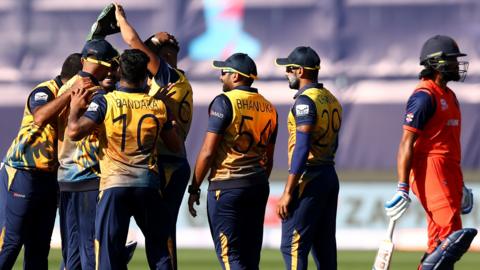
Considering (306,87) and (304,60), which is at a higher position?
(304,60)

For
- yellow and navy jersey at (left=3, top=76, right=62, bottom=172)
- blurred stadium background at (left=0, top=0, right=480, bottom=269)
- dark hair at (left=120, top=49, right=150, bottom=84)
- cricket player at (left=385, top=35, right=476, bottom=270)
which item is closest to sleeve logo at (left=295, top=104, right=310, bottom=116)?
cricket player at (left=385, top=35, right=476, bottom=270)

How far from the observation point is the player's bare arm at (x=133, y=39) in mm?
8961

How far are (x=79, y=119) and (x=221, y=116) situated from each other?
1.32 m

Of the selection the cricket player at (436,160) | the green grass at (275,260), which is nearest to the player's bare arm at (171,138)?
the cricket player at (436,160)

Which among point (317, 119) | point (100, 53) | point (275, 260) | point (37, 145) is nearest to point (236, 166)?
point (317, 119)

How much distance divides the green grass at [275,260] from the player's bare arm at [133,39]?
4559 mm

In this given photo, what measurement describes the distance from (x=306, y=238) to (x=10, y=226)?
2.29 metres

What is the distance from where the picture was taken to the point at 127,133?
8133mm

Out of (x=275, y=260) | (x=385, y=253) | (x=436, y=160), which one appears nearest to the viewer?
(x=385, y=253)

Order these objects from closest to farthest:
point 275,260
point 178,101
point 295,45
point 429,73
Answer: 1. point 429,73
2. point 178,101
3. point 275,260
4. point 295,45

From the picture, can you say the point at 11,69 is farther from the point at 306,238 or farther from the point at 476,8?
the point at 306,238

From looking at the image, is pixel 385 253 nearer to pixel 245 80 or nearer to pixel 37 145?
pixel 245 80

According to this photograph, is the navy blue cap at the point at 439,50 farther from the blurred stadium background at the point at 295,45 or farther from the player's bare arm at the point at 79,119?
the blurred stadium background at the point at 295,45

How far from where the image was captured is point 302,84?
9.47 meters
